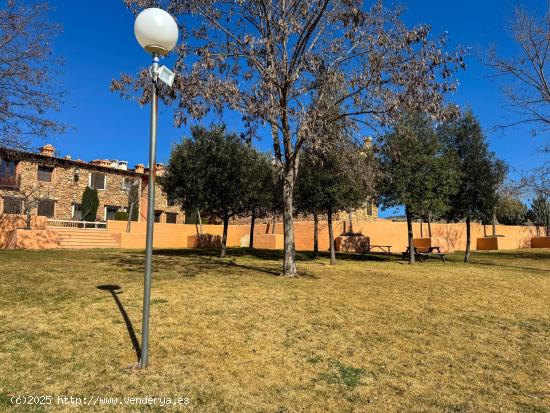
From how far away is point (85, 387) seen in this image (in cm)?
381

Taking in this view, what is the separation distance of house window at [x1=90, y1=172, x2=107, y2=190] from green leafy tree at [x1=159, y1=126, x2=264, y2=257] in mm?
18819

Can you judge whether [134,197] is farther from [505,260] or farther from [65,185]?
[505,260]

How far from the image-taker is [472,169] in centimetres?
2009

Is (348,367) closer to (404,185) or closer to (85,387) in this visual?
(85,387)

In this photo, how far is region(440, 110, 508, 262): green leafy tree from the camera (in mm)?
20031

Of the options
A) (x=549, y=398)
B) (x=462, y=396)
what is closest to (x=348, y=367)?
(x=462, y=396)

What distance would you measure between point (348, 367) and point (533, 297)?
723cm

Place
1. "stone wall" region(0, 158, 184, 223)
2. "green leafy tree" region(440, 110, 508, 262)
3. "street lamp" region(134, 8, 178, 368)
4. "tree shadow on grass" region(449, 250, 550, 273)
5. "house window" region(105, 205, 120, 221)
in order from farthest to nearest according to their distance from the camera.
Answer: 1. "house window" region(105, 205, 120, 221)
2. "stone wall" region(0, 158, 184, 223)
3. "green leafy tree" region(440, 110, 508, 262)
4. "tree shadow on grass" region(449, 250, 550, 273)
5. "street lamp" region(134, 8, 178, 368)

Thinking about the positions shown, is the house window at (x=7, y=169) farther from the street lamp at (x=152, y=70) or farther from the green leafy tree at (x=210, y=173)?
the street lamp at (x=152, y=70)

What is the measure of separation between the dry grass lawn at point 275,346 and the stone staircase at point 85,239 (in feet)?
42.7

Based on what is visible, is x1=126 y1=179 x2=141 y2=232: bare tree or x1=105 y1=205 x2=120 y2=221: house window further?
x1=105 y1=205 x2=120 y2=221: house window

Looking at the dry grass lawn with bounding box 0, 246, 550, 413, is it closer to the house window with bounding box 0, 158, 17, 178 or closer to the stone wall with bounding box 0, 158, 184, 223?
the stone wall with bounding box 0, 158, 184, 223

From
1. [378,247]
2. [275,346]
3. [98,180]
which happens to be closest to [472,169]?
[378,247]

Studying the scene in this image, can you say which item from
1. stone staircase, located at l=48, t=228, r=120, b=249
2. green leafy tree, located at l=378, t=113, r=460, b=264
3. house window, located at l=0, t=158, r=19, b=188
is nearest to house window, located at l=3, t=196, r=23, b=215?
house window, located at l=0, t=158, r=19, b=188
